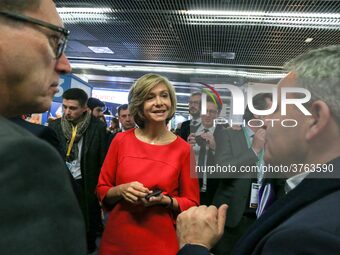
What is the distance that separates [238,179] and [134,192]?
2.28 ft

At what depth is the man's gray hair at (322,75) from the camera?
858 millimetres

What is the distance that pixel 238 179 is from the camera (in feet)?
6.31

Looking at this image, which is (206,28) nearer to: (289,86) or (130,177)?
(130,177)

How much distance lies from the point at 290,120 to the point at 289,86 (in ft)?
0.34

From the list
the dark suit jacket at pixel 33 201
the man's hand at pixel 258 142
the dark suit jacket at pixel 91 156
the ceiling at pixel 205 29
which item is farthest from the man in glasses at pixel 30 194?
the ceiling at pixel 205 29

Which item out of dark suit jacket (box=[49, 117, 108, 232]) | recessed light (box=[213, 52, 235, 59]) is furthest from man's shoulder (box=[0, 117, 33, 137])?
recessed light (box=[213, 52, 235, 59])

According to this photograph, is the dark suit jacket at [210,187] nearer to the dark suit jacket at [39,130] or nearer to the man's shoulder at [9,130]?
the dark suit jacket at [39,130]

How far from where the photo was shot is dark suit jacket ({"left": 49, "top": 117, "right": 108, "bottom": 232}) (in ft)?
10.1

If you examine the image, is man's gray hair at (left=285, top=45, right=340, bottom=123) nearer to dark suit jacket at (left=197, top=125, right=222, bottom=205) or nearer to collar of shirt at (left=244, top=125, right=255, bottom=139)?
collar of shirt at (left=244, top=125, right=255, bottom=139)

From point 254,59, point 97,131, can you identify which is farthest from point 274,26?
point 97,131

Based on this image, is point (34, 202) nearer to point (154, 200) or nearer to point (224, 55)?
point (154, 200)

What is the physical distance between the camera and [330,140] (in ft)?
2.83

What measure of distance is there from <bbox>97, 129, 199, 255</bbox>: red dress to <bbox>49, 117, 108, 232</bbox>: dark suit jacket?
4.50 feet

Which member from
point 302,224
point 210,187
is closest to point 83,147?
point 210,187
